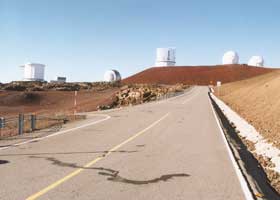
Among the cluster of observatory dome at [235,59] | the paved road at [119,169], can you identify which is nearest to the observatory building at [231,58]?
the cluster of observatory dome at [235,59]

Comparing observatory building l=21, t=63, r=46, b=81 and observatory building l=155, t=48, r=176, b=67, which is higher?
observatory building l=155, t=48, r=176, b=67

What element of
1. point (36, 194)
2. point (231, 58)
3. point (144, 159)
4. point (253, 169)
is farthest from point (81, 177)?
point (231, 58)

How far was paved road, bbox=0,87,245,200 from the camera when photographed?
749 cm

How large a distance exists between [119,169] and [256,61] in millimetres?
148379

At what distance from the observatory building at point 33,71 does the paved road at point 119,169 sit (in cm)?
10200

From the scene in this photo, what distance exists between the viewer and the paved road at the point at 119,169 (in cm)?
749

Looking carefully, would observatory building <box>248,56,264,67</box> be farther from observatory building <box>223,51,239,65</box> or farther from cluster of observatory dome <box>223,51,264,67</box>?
observatory building <box>223,51,239,65</box>

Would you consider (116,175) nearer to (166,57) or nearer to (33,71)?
(33,71)

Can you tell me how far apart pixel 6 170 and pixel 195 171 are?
469cm

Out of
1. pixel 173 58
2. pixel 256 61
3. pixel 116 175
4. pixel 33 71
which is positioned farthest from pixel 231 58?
pixel 116 175

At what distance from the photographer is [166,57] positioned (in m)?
152

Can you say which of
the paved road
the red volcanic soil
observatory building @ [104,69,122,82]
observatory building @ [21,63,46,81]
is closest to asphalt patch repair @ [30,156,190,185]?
the paved road

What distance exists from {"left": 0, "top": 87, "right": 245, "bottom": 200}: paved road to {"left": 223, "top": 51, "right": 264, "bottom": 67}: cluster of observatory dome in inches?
5247

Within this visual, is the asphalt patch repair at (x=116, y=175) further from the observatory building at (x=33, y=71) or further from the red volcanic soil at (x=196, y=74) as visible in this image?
the red volcanic soil at (x=196, y=74)
